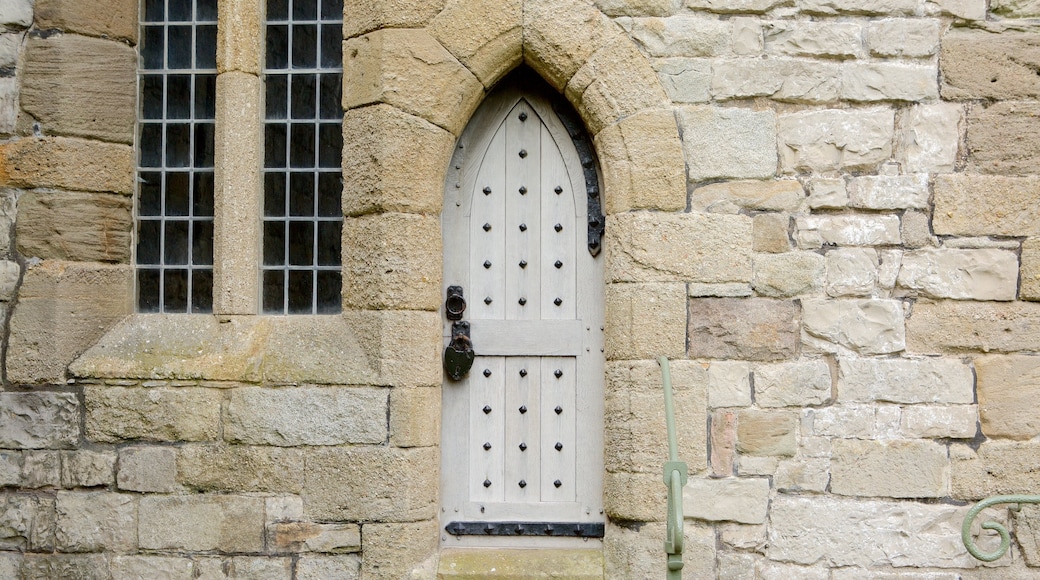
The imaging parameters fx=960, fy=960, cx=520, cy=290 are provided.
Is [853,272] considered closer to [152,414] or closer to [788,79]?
[788,79]

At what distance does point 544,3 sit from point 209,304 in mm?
1908

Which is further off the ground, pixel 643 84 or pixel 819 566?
pixel 643 84

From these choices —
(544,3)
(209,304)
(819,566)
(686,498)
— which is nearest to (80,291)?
(209,304)

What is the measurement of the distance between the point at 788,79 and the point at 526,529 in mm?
2112

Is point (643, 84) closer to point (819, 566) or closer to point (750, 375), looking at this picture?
point (750, 375)

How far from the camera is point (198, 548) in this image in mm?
3865

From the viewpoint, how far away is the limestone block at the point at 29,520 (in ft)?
12.9

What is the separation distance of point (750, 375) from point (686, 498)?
0.54 meters

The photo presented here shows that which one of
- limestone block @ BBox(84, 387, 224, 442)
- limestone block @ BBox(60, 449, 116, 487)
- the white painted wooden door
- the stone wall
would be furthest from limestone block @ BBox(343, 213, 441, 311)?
limestone block @ BBox(60, 449, 116, 487)

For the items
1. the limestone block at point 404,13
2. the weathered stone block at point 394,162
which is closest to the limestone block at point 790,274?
the weathered stone block at point 394,162

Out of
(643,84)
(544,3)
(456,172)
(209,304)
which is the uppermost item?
(544,3)

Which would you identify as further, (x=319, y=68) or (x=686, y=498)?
(x=319, y=68)

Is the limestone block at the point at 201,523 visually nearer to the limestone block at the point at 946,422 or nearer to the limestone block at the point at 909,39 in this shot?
the limestone block at the point at 946,422

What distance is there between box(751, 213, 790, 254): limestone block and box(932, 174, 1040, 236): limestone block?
1.88 ft
